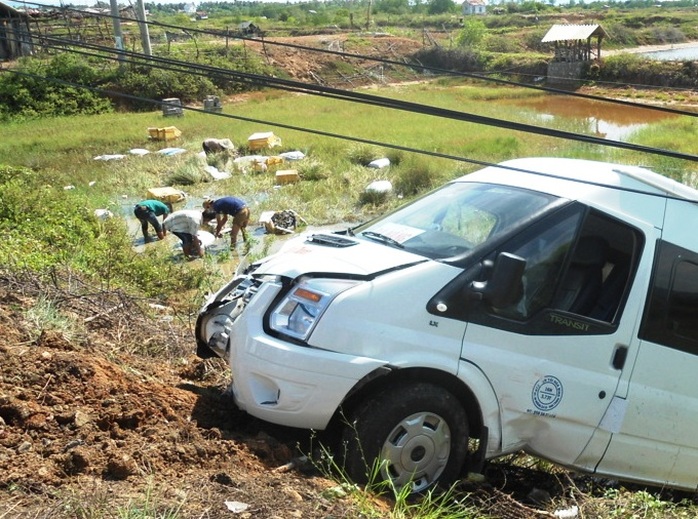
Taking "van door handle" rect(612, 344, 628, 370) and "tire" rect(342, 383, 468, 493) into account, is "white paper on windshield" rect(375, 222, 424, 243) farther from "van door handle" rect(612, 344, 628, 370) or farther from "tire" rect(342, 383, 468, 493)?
"van door handle" rect(612, 344, 628, 370)

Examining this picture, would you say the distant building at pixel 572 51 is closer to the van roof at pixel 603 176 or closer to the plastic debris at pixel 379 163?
the plastic debris at pixel 379 163

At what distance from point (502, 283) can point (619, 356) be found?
0.96 meters

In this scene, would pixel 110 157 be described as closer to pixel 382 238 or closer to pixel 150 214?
pixel 150 214

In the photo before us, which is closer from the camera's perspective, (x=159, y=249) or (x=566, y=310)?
(x=566, y=310)

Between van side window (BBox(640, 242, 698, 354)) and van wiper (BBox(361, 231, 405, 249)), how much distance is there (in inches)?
58.9

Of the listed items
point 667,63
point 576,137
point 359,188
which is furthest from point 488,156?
point 667,63

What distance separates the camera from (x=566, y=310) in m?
4.37

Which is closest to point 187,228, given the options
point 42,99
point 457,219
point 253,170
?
point 253,170

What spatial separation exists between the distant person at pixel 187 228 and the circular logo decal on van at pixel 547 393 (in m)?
10.3

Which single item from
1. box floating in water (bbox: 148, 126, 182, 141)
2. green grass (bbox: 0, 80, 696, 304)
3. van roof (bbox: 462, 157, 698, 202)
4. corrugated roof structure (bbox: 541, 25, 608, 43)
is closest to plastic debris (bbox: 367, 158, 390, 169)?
green grass (bbox: 0, 80, 696, 304)

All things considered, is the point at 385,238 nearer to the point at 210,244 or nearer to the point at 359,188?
the point at 210,244

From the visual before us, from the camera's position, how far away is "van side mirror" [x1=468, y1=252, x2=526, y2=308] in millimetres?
3992

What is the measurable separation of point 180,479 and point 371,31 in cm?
8048

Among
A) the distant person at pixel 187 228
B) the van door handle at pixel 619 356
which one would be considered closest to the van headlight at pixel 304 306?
the van door handle at pixel 619 356
